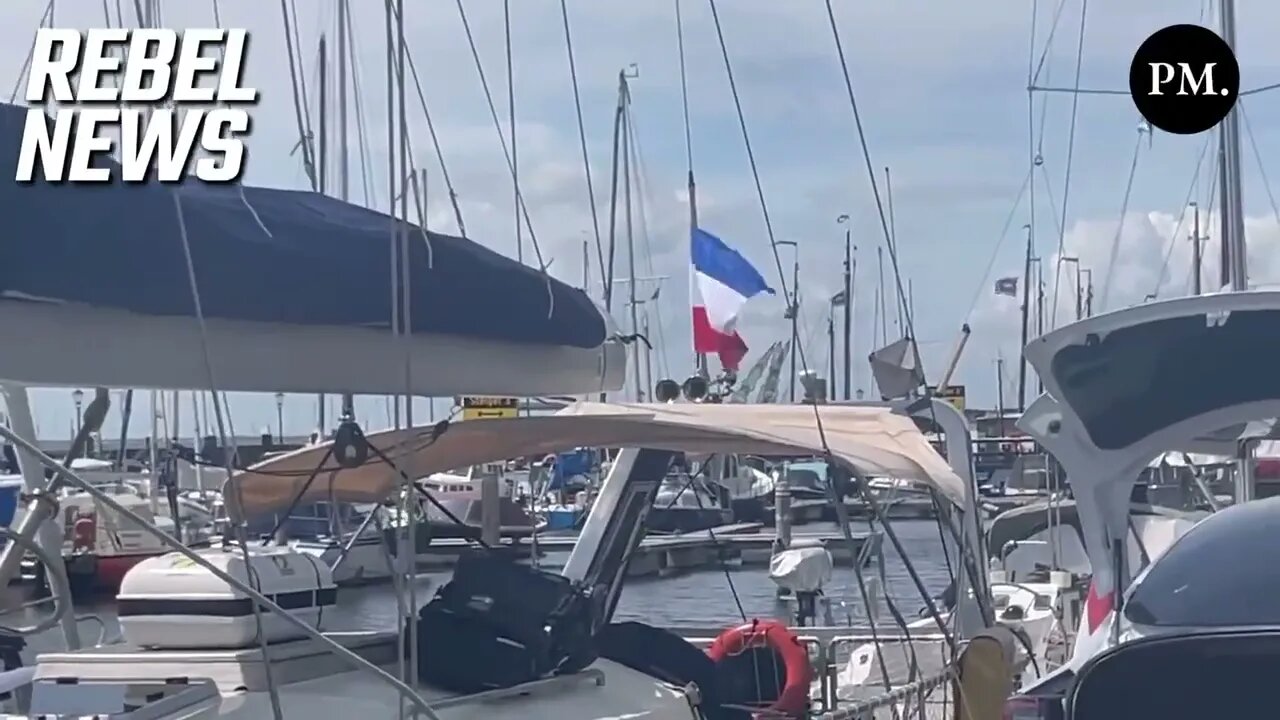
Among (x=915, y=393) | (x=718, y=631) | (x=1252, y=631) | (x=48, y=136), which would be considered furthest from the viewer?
(x=718, y=631)

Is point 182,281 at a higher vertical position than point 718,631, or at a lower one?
higher

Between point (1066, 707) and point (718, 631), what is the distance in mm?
5659

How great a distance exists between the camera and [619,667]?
682cm

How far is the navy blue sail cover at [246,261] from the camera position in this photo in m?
4.65

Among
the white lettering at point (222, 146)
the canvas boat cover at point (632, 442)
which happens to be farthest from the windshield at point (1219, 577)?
the white lettering at point (222, 146)

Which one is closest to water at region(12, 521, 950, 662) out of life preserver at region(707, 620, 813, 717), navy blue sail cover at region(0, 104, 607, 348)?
life preserver at region(707, 620, 813, 717)

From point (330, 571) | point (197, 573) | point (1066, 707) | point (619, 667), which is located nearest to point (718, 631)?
point (619, 667)

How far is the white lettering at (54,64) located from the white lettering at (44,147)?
1.05 ft

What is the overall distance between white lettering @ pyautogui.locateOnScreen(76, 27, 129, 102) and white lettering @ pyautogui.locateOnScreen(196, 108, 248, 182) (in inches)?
12.4

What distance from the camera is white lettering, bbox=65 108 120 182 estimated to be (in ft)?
16.1

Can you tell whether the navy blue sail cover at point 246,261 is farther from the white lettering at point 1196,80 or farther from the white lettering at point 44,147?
the white lettering at point 1196,80

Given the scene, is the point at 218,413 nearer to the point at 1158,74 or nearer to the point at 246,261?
the point at 246,261

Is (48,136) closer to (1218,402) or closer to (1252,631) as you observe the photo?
(1252,631)

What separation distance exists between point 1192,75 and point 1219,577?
949 cm
